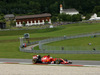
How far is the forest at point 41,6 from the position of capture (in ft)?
558

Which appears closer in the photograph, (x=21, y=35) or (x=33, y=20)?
(x=21, y=35)

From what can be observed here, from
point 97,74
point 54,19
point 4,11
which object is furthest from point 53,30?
point 4,11

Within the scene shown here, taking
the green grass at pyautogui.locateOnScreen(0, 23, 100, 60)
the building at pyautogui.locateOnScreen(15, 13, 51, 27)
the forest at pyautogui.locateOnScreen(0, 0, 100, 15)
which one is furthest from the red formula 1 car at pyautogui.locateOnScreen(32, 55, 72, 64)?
the forest at pyautogui.locateOnScreen(0, 0, 100, 15)

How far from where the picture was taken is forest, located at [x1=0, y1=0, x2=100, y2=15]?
170100 millimetres

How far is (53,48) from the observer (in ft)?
147

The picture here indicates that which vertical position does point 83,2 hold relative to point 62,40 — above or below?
above

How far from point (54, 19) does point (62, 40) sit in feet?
229

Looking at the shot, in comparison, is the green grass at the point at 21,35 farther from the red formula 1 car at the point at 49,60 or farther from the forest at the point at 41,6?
the forest at the point at 41,6

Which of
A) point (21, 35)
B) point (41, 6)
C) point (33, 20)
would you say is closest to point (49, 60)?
point (21, 35)

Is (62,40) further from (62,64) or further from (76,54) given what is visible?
(62,64)

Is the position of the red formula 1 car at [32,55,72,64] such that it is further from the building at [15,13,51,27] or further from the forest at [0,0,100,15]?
the forest at [0,0,100,15]

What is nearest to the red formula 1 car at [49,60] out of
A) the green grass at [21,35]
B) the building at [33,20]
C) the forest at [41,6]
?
the green grass at [21,35]

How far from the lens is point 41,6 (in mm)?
184875

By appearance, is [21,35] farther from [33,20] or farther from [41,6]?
[41,6]
